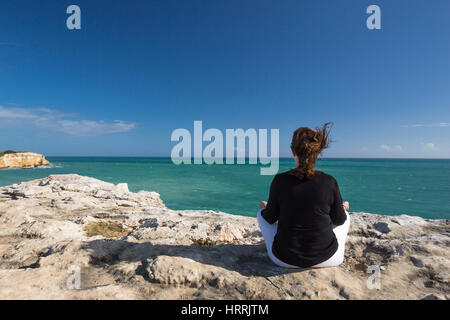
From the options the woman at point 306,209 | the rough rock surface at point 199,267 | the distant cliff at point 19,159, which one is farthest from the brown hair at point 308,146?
the distant cliff at point 19,159

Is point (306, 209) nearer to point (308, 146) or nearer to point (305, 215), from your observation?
point (305, 215)

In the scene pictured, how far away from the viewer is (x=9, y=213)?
564 centimetres

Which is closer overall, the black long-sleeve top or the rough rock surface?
the rough rock surface

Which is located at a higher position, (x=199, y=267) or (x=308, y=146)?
Answer: (x=308, y=146)

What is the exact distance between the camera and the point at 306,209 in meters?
2.49

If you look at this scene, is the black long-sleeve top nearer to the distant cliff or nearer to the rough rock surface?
the rough rock surface

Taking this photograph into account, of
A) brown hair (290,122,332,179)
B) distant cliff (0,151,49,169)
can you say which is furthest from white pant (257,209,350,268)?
distant cliff (0,151,49,169)

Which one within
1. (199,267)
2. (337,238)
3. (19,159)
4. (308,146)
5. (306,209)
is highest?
(308,146)

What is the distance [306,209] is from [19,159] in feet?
244

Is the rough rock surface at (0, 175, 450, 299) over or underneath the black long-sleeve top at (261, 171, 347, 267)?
underneath

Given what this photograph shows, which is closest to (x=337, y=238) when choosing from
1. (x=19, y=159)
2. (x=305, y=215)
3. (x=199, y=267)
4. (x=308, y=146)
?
(x=305, y=215)

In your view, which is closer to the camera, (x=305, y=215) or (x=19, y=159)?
(x=305, y=215)

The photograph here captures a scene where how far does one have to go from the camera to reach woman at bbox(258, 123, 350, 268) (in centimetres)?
249
